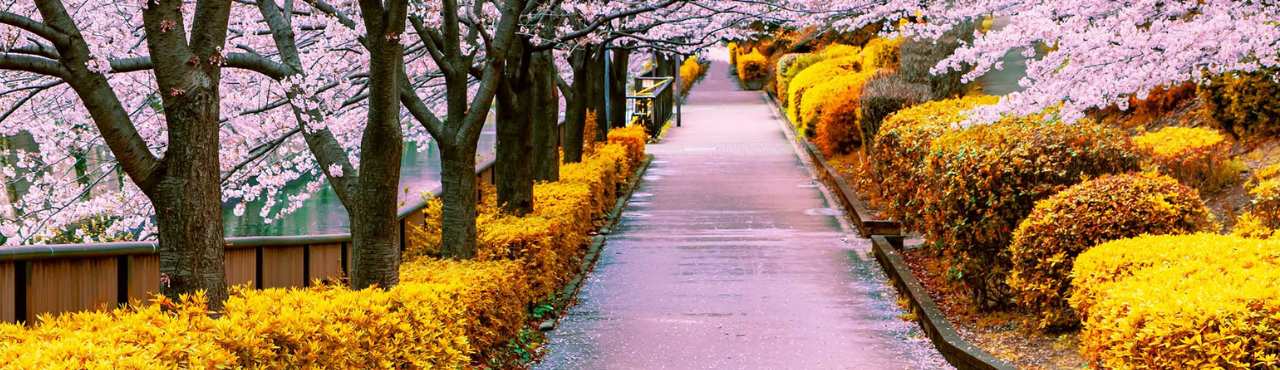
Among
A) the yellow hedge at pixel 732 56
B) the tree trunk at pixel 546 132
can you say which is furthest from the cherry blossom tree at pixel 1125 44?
the yellow hedge at pixel 732 56

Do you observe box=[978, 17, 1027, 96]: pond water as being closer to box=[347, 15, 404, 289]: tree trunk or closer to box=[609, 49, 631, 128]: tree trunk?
box=[609, 49, 631, 128]: tree trunk

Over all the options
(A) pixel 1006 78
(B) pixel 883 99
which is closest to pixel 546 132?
(B) pixel 883 99

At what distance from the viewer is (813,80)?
3172 centimetres

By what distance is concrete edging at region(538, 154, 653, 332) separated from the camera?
1121cm

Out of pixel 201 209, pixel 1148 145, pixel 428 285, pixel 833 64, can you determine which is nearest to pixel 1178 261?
pixel 428 285

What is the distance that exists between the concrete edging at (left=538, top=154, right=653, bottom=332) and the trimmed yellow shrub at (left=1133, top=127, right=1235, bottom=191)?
5.47 meters

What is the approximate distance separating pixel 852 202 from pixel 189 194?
44.3 ft

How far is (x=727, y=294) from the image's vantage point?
11.9m

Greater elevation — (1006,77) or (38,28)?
(1006,77)

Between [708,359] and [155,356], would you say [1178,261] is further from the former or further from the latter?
[155,356]

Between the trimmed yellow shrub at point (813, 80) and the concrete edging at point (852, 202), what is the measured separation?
30.0 inches

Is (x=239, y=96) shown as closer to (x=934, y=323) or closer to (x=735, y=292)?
(x=735, y=292)

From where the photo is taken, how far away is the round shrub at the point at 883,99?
67.2ft

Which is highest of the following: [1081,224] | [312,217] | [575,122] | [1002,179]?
[575,122]
